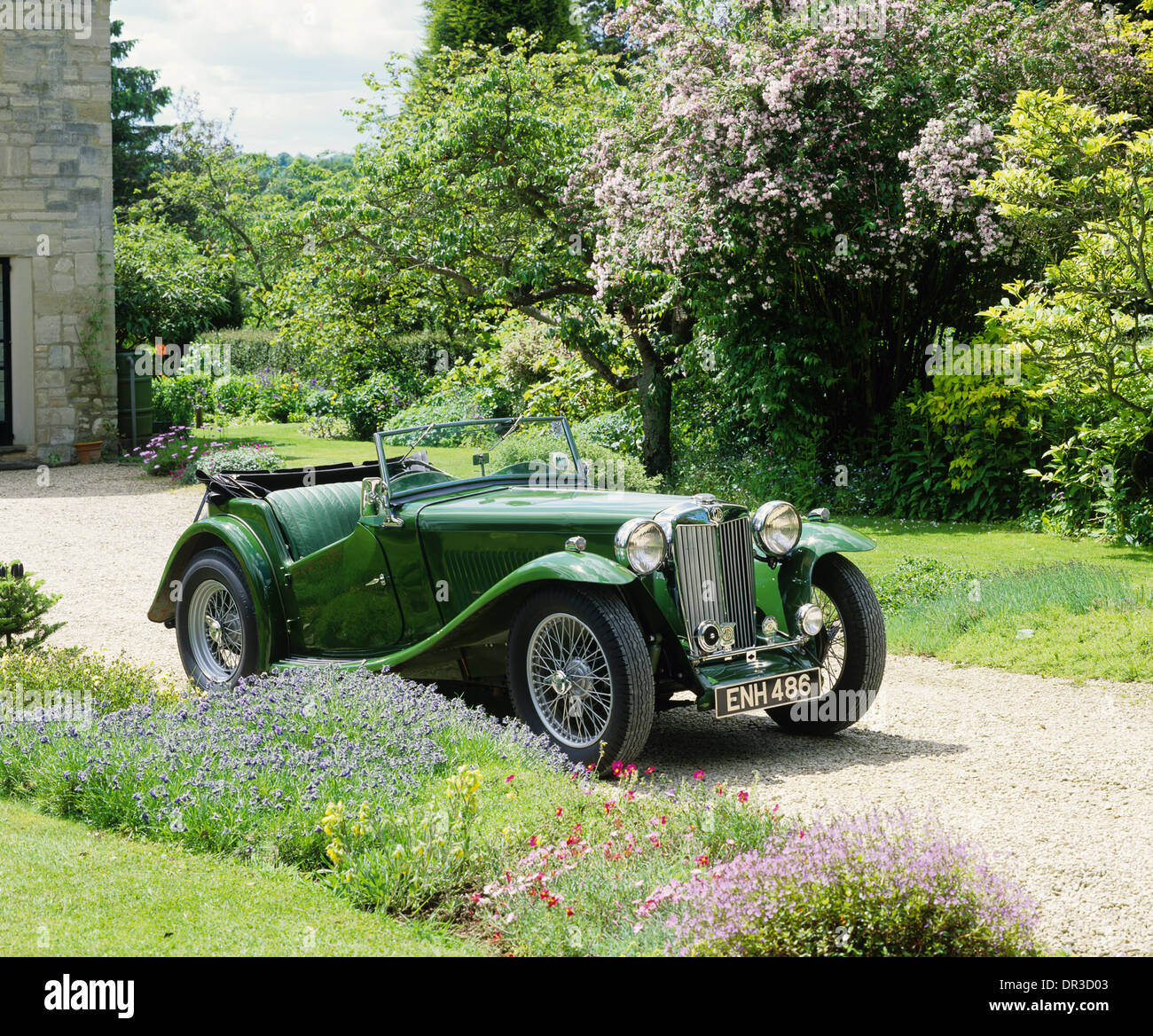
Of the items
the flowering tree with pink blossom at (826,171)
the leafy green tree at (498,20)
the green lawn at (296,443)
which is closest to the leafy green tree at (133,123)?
the leafy green tree at (498,20)

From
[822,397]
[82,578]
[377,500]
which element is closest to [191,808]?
[377,500]

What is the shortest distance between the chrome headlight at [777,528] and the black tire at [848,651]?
290 millimetres

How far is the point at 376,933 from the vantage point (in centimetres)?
381

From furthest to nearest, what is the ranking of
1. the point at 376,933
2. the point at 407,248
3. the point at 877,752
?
the point at 407,248 → the point at 877,752 → the point at 376,933

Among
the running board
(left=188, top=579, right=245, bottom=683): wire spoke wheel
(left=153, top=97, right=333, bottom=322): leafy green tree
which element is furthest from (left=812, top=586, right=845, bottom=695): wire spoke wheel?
(left=153, top=97, right=333, bottom=322): leafy green tree

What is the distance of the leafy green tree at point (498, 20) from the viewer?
34.2m

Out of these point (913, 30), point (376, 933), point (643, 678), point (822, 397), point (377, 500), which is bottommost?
point (376, 933)

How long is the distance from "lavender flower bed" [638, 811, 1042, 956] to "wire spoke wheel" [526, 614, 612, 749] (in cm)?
174

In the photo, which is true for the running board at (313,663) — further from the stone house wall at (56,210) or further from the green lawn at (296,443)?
the stone house wall at (56,210)

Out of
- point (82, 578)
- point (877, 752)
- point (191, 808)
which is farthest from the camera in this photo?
point (82, 578)

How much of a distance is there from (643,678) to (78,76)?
1521 cm

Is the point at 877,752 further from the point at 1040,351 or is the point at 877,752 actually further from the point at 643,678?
the point at 1040,351

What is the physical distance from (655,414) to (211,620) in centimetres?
932

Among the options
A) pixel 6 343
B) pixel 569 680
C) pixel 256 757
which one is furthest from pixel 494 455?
pixel 6 343
